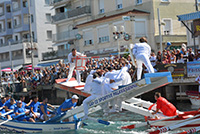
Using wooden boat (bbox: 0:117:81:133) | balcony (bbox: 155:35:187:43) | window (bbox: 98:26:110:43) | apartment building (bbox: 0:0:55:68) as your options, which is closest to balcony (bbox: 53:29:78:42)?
apartment building (bbox: 0:0:55:68)

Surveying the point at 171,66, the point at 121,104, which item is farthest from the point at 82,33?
the point at 121,104

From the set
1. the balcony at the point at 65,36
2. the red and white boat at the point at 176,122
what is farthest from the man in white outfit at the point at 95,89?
the balcony at the point at 65,36

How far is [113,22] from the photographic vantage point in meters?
40.2

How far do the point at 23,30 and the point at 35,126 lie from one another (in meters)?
43.9

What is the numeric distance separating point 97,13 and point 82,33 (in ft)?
10.3

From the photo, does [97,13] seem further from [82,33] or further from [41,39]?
[41,39]

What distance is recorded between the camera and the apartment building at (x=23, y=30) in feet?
195

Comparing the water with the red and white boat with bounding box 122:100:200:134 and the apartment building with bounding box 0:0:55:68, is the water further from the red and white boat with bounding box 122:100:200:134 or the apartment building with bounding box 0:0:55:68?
the apartment building with bounding box 0:0:55:68

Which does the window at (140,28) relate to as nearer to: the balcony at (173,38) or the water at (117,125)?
the balcony at (173,38)

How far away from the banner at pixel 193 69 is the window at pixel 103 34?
1956cm

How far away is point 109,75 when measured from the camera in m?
16.5

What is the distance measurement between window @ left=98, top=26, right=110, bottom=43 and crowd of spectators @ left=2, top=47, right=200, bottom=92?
26.0 ft

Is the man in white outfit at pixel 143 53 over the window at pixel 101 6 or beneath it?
beneath

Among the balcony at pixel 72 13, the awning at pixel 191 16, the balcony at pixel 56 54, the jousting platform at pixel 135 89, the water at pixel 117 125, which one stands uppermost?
A: the balcony at pixel 72 13
